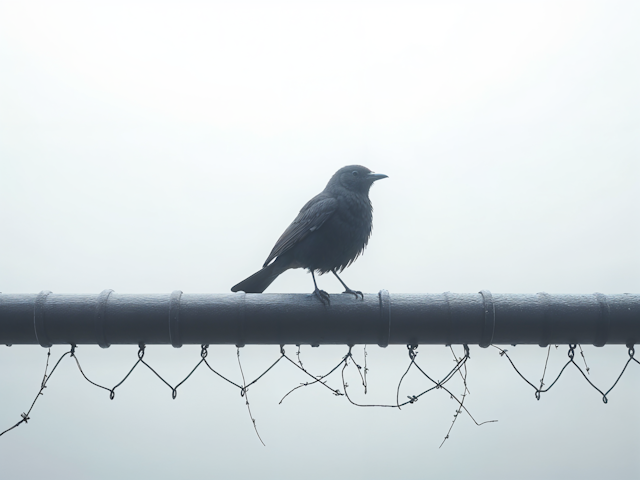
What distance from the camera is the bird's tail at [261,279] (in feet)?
9.57

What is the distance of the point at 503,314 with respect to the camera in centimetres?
191

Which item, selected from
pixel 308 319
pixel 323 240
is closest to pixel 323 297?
pixel 308 319

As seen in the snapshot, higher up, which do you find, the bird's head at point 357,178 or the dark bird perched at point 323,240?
the bird's head at point 357,178

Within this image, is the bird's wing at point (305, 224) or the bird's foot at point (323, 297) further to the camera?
the bird's wing at point (305, 224)

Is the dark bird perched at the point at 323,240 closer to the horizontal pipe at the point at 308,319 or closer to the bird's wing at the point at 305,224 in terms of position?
the bird's wing at the point at 305,224

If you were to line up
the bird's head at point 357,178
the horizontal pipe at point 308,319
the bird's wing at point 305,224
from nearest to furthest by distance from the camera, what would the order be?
the horizontal pipe at point 308,319, the bird's wing at point 305,224, the bird's head at point 357,178

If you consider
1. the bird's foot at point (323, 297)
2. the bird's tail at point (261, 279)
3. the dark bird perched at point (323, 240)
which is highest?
the dark bird perched at point (323, 240)

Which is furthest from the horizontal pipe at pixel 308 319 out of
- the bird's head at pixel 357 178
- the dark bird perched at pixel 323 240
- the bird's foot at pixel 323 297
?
the bird's head at pixel 357 178

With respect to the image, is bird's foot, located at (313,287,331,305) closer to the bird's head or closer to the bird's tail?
the bird's tail

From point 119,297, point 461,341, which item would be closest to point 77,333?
point 119,297

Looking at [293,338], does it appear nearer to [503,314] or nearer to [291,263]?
[503,314]

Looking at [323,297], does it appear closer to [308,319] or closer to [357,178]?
[308,319]

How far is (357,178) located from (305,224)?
632mm

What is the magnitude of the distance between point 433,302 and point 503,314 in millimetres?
300
